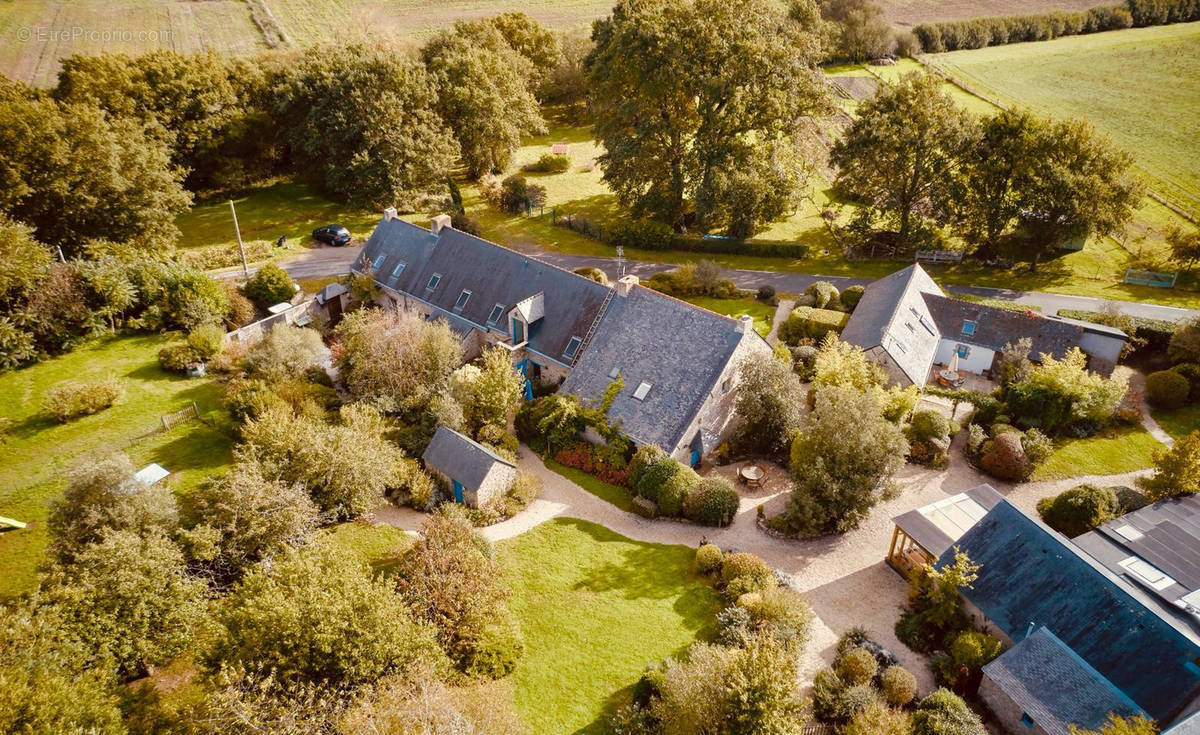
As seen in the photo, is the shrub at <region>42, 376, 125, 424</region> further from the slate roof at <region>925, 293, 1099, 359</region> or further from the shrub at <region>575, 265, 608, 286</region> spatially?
the slate roof at <region>925, 293, 1099, 359</region>

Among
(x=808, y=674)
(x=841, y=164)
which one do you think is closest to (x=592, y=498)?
(x=808, y=674)

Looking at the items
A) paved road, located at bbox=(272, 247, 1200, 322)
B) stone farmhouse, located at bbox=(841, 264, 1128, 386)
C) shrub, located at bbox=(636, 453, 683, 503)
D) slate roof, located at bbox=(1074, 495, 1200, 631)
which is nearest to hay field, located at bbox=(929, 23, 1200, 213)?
paved road, located at bbox=(272, 247, 1200, 322)

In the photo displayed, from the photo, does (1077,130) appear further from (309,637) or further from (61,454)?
(61,454)

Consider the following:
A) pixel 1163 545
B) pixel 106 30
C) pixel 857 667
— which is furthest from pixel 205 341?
pixel 106 30

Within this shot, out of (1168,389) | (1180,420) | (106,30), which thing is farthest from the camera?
(106,30)

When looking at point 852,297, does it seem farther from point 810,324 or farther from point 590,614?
point 590,614

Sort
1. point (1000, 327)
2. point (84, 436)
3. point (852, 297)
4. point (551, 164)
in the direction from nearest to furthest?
point (84, 436) < point (1000, 327) < point (852, 297) < point (551, 164)
